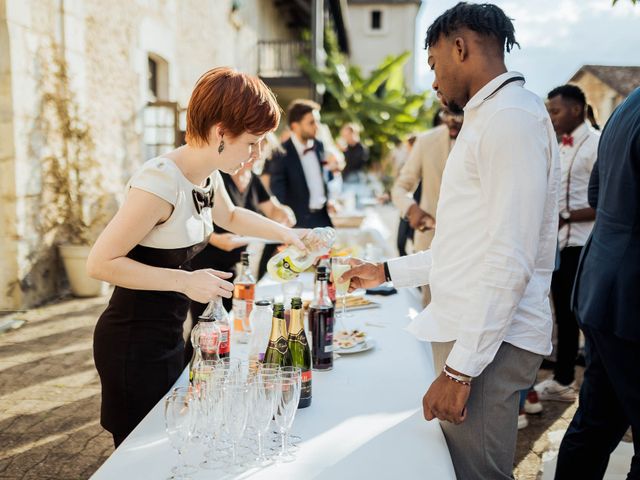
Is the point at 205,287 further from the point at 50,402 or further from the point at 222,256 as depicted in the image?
the point at 50,402

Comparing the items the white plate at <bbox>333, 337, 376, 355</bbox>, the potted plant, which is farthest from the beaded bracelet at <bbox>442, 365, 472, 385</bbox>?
the potted plant

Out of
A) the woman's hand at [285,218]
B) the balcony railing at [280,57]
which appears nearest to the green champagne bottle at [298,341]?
the woman's hand at [285,218]

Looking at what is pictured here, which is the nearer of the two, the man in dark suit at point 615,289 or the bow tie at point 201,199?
the man in dark suit at point 615,289

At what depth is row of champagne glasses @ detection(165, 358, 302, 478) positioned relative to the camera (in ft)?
4.54

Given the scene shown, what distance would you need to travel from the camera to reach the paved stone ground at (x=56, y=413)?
3.05m

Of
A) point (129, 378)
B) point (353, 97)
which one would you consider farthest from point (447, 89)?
point (353, 97)

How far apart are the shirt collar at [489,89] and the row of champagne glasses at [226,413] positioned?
31.8 inches

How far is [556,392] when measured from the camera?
387 centimetres

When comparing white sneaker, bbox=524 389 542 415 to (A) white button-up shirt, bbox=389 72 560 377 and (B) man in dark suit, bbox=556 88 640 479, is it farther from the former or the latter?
(A) white button-up shirt, bbox=389 72 560 377

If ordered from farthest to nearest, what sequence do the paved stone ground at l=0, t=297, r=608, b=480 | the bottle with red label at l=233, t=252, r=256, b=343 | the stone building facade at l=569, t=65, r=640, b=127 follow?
the stone building facade at l=569, t=65, r=640, b=127
the paved stone ground at l=0, t=297, r=608, b=480
the bottle with red label at l=233, t=252, r=256, b=343

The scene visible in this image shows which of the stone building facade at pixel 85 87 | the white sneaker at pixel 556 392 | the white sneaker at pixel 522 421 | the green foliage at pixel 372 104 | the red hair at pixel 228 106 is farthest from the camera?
the green foliage at pixel 372 104

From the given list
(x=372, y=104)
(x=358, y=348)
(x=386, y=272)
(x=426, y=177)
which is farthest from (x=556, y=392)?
(x=372, y=104)

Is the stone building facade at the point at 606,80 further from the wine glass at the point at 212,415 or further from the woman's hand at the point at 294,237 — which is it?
the wine glass at the point at 212,415

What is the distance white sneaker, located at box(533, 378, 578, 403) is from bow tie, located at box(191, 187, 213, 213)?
2729 millimetres
